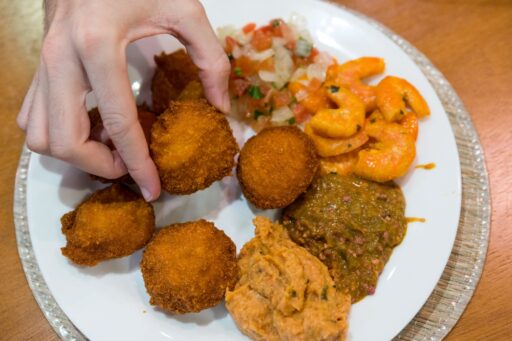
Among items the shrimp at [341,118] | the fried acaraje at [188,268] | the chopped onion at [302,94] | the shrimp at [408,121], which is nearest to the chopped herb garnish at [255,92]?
the chopped onion at [302,94]

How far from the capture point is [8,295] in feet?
7.51

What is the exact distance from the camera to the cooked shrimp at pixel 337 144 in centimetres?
238

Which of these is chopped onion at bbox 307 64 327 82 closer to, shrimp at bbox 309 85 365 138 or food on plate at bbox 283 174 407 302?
shrimp at bbox 309 85 365 138

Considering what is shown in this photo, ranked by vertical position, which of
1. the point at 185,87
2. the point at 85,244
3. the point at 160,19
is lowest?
the point at 85,244

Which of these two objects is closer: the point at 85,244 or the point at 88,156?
the point at 88,156

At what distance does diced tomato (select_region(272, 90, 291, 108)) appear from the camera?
2.60 m

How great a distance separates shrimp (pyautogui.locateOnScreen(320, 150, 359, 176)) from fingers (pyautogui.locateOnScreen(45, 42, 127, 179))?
115 cm

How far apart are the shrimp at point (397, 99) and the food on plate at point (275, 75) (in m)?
0.31

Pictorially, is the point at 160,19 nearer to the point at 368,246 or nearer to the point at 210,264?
the point at 210,264

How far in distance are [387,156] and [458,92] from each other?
2.92ft

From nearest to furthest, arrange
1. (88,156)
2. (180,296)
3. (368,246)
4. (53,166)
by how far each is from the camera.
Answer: (88,156) < (180,296) < (368,246) < (53,166)

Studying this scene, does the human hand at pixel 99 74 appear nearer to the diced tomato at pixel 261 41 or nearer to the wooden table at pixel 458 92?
the diced tomato at pixel 261 41

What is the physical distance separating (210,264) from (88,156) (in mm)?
697

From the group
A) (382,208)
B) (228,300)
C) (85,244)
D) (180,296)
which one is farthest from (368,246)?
(85,244)
